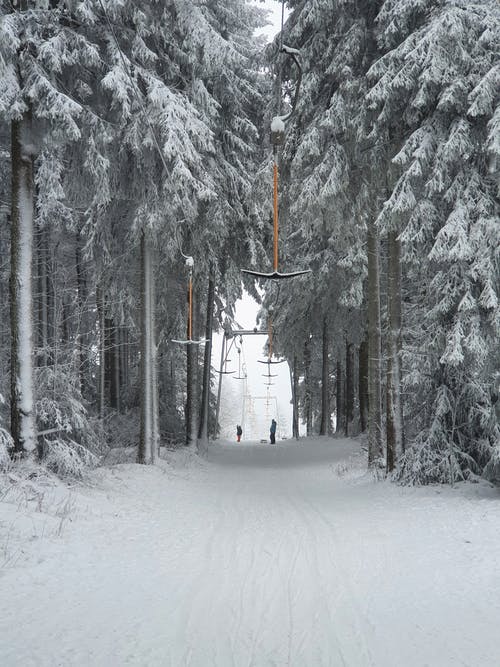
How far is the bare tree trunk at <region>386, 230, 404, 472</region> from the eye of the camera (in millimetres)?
10836

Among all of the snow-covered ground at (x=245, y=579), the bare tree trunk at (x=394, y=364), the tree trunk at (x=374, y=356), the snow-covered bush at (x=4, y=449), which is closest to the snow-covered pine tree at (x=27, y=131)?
the snow-covered bush at (x=4, y=449)

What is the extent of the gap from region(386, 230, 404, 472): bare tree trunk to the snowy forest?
0.03 m

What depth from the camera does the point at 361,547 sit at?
6.32m

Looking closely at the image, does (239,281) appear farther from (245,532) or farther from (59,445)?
(245,532)

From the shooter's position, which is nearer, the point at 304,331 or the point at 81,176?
the point at 81,176

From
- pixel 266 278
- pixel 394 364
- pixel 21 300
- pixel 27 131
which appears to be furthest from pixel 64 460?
pixel 394 364

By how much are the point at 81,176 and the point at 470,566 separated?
8.26m

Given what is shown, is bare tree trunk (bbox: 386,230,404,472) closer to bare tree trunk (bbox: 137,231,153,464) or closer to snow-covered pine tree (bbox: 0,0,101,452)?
bare tree trunk (bbox: 137,231,153,464)

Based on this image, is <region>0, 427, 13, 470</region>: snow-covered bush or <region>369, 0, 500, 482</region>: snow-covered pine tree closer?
<region>0, 427, 13, 470</region>: snow-covered bush

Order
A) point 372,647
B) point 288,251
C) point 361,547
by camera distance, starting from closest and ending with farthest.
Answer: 1. point 372,647
2. point 361,547
3. point 288,251

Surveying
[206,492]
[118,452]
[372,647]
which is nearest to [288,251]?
[118,452]

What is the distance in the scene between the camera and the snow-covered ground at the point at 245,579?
359 cm

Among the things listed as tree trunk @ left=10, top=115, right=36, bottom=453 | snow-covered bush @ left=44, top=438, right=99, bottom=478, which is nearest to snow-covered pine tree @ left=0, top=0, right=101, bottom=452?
tree trunk @ left=10, top=115, right=36, bottom=453

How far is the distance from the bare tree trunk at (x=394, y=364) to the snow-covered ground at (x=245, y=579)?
4.88 ft
